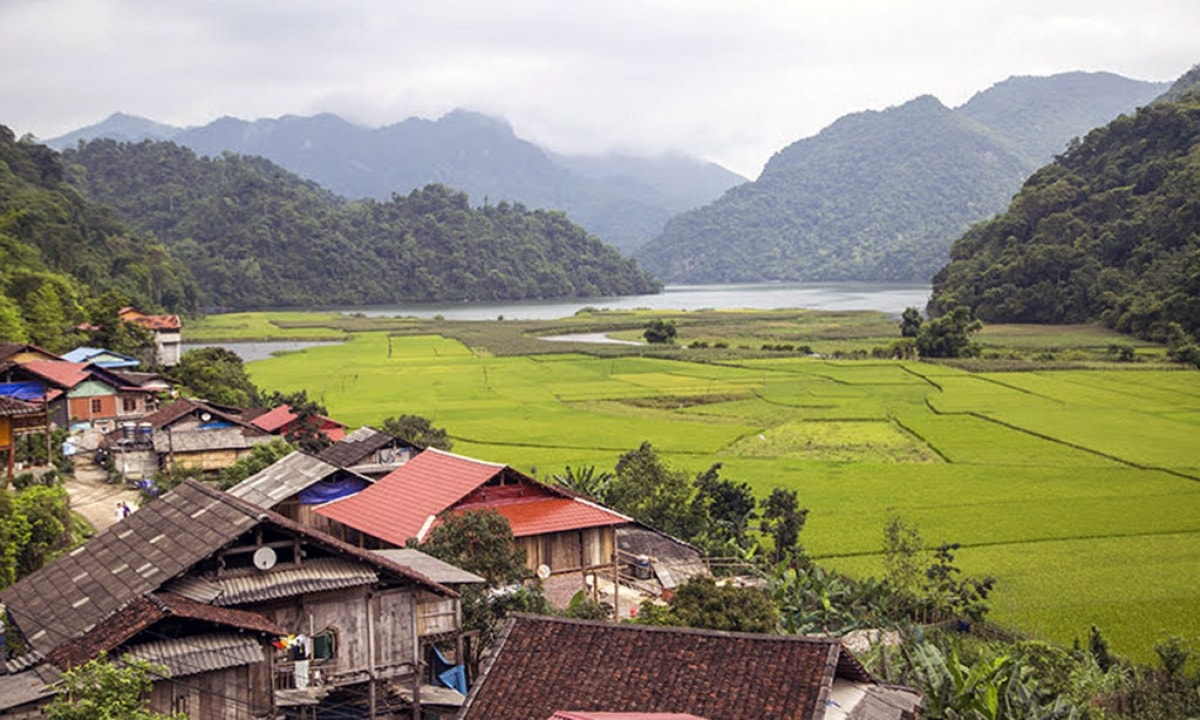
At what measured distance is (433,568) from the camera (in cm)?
1204

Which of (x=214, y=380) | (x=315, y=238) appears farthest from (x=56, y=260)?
(x=315, y=238)

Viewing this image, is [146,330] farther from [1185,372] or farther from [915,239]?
[915,239]

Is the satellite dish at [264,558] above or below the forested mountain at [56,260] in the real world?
below

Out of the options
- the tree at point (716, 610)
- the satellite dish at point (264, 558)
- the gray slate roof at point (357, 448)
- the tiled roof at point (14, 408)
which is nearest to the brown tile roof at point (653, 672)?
the satellite dish at point (264, 558)

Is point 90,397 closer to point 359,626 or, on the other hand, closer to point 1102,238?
point 359,626

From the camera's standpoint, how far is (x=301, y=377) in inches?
1890

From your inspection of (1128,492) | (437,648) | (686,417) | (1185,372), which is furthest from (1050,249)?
(437,648)

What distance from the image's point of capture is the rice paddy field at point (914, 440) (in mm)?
17906

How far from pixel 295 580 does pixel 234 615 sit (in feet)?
2.60

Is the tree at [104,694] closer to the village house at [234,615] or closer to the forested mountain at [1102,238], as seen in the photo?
the village house at [234,615]

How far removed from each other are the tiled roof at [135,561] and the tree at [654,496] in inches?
374

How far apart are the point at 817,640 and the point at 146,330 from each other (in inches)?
1577

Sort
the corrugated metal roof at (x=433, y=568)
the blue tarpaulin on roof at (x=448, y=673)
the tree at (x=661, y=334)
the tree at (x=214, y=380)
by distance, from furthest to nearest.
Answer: the tree at (x=661, y=334)
the tree at (x=214, y=380)
the blue tarpaulin on roof at (x=448, y=673)
the corrugated metal roof at (x=433, y=568)

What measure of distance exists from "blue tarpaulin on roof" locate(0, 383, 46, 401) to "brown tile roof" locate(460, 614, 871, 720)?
1939cm
